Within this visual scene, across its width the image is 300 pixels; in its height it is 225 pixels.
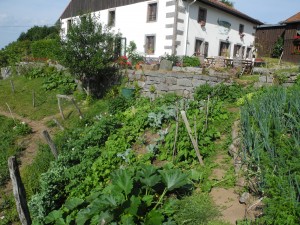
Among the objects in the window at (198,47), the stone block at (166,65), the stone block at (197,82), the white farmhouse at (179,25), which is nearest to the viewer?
the stone block at (197,82)

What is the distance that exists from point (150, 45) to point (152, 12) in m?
1.99

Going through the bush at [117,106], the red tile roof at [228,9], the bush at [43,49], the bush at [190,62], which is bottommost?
the bush at [117,106]

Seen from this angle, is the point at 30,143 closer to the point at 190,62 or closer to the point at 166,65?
the point at 166,65

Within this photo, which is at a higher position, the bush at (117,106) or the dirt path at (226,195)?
the bush at (117,106)

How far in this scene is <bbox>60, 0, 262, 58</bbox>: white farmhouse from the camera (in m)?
15.4

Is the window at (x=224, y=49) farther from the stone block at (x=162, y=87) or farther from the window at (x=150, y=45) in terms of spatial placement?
the stone block at (x=162, y=87)

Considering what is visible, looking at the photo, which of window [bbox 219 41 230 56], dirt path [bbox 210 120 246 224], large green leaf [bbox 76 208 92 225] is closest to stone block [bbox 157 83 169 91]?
dirt path [bbox 210 120 246 224]

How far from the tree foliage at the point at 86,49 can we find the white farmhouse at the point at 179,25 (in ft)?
3.77

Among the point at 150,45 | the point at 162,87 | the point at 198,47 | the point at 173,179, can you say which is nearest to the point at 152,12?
the point at 150,45

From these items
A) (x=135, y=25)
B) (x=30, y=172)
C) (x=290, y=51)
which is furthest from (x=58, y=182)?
(x=290, y=51)

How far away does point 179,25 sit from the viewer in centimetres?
1524

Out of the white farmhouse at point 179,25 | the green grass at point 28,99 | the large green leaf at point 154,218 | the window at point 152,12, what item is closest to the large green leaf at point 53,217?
the large green leaf at point 154,218

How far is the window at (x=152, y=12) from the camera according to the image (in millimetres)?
16484

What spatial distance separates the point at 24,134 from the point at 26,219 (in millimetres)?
5974
